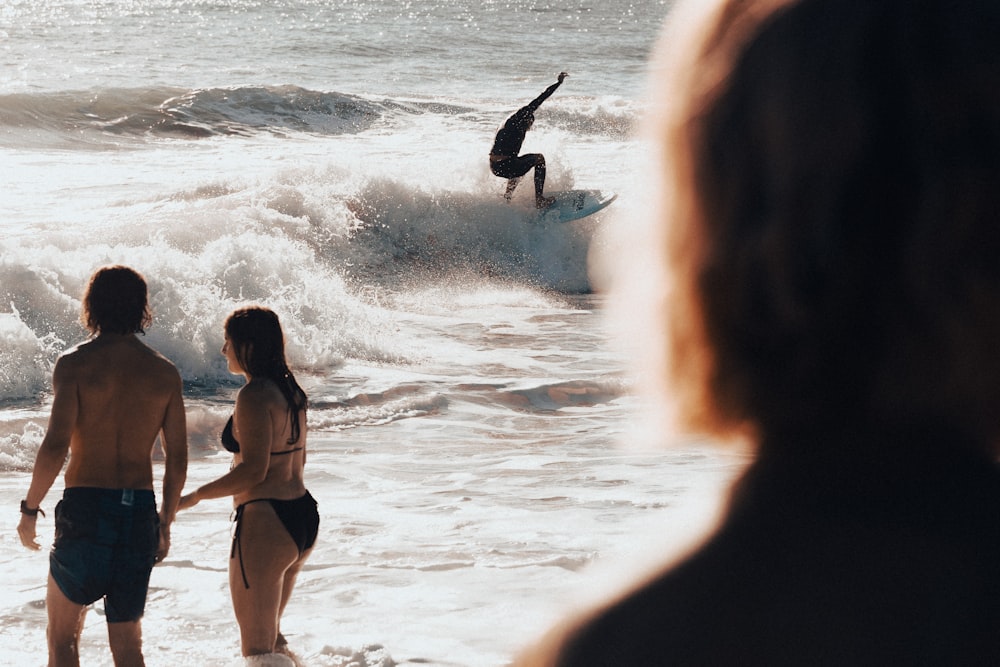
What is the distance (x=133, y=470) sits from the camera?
3980 millimetres

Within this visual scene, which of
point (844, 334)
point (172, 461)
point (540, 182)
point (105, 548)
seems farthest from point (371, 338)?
point (844, 334)

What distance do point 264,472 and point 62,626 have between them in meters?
0.83

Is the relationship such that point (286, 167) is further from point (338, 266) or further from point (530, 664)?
point (530, 664)

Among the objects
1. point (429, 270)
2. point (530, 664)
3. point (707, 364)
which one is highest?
point (707, 364)

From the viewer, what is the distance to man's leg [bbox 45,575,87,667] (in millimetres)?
3963

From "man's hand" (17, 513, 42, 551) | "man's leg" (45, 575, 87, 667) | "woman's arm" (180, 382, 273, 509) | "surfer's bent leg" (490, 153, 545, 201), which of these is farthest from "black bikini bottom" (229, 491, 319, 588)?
"surfer's bent leg" (490, 153, 545, 201)

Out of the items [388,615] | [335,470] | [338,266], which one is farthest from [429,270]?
[388,615]

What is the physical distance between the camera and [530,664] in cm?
74

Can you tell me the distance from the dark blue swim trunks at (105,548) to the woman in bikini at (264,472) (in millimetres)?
185

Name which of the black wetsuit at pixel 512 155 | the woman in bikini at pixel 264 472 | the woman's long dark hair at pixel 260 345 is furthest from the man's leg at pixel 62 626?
the black wetsuit at pixel 512 155

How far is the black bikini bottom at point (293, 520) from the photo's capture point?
403 cm

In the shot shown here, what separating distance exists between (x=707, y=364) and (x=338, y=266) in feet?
51.6

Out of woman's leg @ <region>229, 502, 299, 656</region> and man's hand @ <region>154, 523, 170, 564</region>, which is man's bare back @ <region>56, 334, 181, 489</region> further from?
woman's leg @ <region>229, 502, 299, 656</region>

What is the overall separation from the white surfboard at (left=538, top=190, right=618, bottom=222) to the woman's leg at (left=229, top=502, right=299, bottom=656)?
14.2m
